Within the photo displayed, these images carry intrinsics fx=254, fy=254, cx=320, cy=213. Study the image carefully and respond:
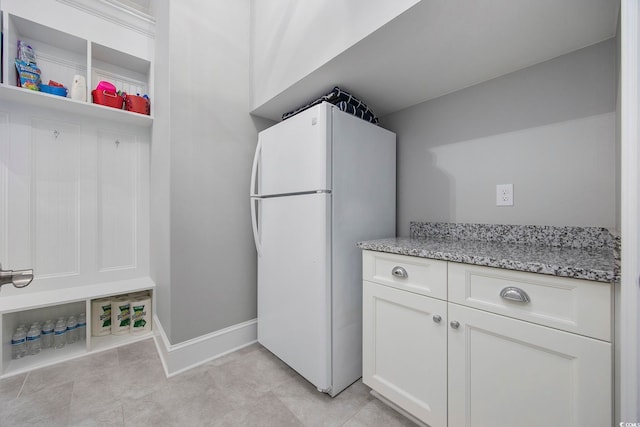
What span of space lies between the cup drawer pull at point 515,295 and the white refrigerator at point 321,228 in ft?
2.51

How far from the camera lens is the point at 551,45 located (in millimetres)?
1156

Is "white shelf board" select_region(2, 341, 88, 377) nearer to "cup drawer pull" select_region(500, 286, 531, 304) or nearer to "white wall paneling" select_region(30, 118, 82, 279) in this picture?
"white wall paneling" select_region(30, 118, 82, 279)

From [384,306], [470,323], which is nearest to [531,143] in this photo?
[470,323]

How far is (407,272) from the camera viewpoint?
1.18 meters

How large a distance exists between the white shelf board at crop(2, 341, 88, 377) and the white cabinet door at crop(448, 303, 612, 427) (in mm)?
2364

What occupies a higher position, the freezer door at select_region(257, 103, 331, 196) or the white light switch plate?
the freezer door at select_region(257, 103, 331, 196)

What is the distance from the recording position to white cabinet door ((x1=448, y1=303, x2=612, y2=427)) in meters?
0.74

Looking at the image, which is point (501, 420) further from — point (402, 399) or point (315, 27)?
point (315, 27)

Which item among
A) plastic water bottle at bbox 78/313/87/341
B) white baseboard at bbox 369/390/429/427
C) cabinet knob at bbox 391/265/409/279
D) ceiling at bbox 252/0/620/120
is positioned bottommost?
white baseboard at bbox 369/390/429/427

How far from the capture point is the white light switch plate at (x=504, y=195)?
1373 millimetres

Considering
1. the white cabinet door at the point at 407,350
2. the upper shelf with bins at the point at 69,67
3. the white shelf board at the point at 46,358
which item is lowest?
the white shelf board at the point at 46,358

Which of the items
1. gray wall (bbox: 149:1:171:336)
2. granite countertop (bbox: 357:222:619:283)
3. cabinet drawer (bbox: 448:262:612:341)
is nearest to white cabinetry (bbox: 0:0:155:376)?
gray wall (bbox: 149:1:171:336)

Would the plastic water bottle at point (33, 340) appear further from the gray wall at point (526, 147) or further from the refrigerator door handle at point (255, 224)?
the gray wall at point (526, 147)

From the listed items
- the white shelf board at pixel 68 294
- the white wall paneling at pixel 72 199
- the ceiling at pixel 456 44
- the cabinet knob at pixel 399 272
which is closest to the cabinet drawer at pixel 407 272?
the cabinet knob at pixel 399 272
